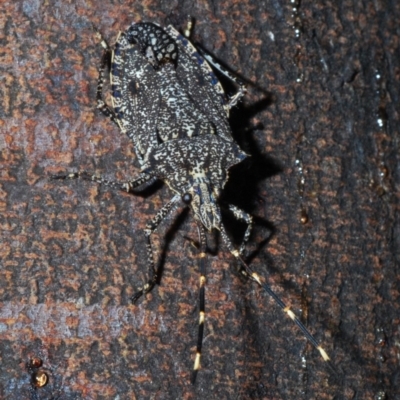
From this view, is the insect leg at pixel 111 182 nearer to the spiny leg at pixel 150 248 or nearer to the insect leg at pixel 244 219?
the spiny leg at pixel 150 248

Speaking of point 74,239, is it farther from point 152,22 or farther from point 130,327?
point 152,22

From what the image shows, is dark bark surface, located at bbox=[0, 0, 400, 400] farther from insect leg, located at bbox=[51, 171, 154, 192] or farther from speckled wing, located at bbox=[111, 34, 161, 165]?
speckled wing, located at bbox=[111, 34, 161, 165]

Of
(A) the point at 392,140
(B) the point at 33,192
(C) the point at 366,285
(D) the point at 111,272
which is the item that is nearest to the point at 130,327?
(D) the point at 111,272

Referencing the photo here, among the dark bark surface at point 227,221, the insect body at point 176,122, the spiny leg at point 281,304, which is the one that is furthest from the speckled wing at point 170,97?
the spiny leg at point 281,304

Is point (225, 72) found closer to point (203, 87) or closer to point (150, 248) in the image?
point (203, 87)

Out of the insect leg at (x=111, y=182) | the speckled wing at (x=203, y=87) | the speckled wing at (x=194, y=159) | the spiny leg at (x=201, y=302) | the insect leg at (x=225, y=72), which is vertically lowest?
the spiny leg at (x=201, y=302)

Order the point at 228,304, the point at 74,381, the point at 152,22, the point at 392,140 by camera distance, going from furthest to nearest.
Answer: the point at 392,140, the point at 152,22, the point at 228,304, the point at 74,381

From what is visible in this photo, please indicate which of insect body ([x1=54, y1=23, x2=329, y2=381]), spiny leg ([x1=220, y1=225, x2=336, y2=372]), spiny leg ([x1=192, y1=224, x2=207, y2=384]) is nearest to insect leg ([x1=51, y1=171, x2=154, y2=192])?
insect body ([x1=54, y1=23, x2=329, y2=381])

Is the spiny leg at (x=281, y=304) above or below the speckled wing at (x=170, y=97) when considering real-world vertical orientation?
below
